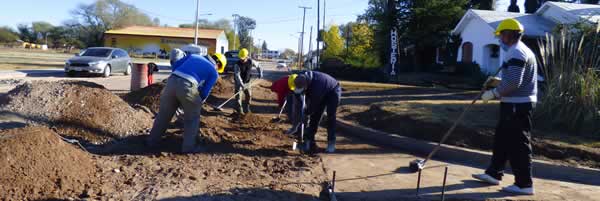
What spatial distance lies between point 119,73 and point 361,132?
726 inches

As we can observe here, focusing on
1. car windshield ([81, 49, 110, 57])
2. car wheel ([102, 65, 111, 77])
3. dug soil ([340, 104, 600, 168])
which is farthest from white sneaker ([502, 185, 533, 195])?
car windshield ([81, 49, 110, 57])

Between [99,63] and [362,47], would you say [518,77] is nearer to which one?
[99,63]

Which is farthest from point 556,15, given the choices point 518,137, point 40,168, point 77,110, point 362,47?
point 40,168

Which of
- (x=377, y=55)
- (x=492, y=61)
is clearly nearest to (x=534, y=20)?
(x=492, y=61)

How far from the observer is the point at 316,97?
289 inches

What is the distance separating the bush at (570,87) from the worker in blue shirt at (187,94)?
5.18 metres

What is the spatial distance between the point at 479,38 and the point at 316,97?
23.0m

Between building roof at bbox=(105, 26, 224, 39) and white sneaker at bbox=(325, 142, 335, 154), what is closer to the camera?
white sneaker at bbox=(325, 142, 335, 154)

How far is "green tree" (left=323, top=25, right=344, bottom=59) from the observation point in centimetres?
5291

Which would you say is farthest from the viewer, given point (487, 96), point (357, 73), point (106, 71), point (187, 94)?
point (357, 73)

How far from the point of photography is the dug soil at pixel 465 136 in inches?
275


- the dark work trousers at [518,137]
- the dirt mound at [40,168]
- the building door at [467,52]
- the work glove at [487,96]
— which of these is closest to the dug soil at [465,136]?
the dark work trousers at [518,137]

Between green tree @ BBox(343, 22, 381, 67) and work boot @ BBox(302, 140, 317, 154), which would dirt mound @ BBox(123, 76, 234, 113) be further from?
green tree @ BBox(343, 22, 381, 67)

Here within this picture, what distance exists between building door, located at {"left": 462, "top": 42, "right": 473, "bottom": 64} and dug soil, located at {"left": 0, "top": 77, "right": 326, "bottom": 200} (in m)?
22.9
